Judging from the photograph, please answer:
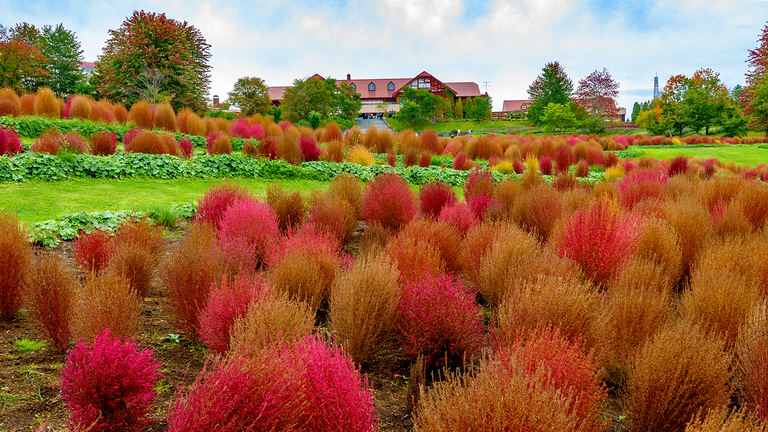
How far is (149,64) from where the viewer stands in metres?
23.1

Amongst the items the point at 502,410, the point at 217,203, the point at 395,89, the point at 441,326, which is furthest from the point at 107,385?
the point at 395,89

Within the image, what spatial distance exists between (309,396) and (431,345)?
132cm

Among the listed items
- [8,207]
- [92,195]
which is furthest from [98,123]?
[8,207]

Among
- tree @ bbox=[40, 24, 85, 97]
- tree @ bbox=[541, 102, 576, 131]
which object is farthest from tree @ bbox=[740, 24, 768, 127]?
tree @ bbox=[40, 24, 85, 97]

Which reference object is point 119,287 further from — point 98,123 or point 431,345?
point 98,123

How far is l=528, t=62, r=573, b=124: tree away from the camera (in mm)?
56766

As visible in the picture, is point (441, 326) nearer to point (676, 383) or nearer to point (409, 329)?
point (409, 329)

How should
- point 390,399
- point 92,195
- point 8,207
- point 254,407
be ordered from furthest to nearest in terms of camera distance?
point 92,195 → point 8,207 → point 390,399 → point 254,407

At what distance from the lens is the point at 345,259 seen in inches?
186

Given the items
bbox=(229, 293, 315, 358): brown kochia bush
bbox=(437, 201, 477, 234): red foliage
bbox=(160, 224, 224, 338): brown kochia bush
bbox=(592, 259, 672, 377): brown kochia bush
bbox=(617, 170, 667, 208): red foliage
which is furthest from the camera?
bbox=(617, 170, 667, 208): red foliage

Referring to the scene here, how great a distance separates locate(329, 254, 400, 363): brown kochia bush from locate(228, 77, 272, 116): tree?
126 ft

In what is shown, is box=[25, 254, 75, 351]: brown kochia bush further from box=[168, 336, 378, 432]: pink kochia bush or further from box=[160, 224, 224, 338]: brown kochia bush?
box=[168, 336, 378, 432]: pink kochia bush

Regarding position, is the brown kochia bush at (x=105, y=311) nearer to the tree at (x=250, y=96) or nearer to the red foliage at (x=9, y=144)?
the red foliage at (x=9, y=144)

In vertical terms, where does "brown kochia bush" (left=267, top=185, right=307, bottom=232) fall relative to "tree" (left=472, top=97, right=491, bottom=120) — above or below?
below
